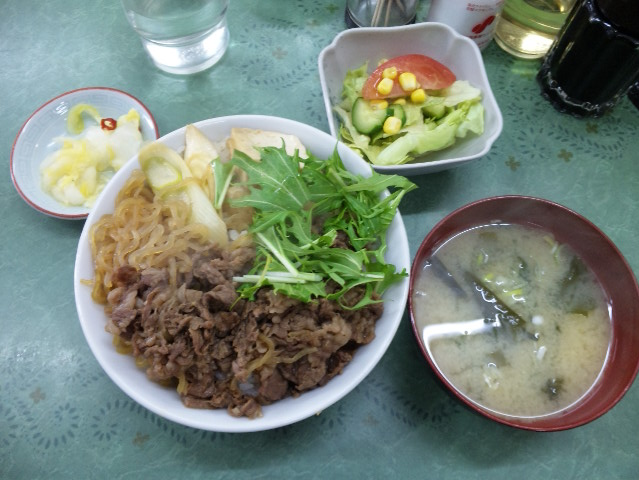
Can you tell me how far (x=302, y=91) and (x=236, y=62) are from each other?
384 mm

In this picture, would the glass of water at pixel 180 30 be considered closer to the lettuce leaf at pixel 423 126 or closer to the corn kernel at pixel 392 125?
the lettuce leaf at pixel 423 126

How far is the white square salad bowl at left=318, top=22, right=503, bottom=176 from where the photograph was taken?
205 cm

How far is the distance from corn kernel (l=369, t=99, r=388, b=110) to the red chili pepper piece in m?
1.14

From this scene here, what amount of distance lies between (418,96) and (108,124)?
1381 millimetres

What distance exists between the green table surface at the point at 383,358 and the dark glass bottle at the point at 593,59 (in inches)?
3.9

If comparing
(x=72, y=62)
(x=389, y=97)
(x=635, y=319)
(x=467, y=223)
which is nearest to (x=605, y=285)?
(x=635, y=319)

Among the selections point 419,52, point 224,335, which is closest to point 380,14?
point 419,52

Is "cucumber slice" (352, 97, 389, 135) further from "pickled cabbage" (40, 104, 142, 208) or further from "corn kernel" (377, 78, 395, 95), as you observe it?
"pickled cabbage" (40, 104, 142, 208)

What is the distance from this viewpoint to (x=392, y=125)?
203 centimetres

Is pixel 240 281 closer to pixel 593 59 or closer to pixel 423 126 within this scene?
pixel 423 126

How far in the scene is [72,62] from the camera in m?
2.40

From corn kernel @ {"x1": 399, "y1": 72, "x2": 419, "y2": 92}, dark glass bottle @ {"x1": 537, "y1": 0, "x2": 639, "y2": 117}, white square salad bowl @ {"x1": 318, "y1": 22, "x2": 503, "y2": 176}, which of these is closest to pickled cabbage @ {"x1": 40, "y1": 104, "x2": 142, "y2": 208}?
white square salad bowl @ {"x1": 318, "y1": 22, "x2": 503, "y2": 176}

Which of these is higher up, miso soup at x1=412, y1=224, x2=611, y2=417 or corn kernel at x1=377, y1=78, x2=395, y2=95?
corn kernel at x1=377, y1=78, x2=395, y2=95

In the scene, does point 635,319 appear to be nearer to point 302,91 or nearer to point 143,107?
point 302,91
